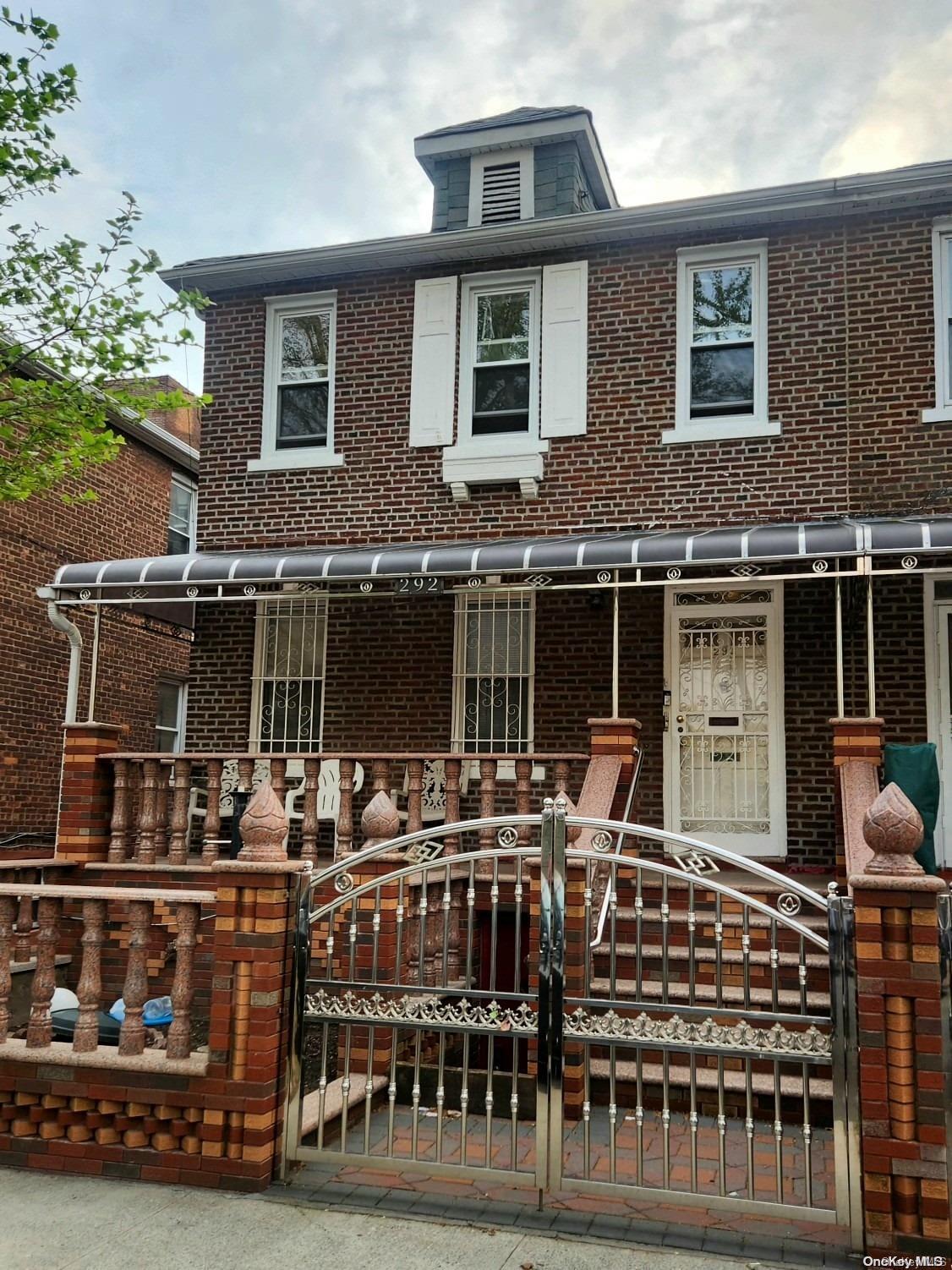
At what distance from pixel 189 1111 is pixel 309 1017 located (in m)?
0.70

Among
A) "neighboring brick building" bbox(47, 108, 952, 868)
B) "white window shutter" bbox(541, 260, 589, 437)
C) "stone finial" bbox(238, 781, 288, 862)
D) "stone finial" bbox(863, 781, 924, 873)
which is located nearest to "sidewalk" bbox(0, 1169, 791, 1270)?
"stone finial" bbox(238, 781, 288, 862)

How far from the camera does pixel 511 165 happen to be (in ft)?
41.2

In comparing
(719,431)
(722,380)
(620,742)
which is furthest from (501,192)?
(620,742)

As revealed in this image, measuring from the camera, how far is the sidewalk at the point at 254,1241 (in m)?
4.17

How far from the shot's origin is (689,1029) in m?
4.63

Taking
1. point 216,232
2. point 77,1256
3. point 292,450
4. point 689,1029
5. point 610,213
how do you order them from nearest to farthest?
point 77,1256
point 689,1029
point 610,213
point 292,450
point 216,232

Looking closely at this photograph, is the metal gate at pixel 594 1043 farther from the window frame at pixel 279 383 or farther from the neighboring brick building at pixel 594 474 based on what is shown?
the window frame at pixel 279 383

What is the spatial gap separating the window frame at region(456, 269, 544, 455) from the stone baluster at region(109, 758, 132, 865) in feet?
15.1

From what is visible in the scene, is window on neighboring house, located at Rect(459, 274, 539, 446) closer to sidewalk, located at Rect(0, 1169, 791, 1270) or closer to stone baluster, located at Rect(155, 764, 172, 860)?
stone baluster, located at Rect(155, 764, 172, 860)

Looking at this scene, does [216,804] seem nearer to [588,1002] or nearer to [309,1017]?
[309,1017]

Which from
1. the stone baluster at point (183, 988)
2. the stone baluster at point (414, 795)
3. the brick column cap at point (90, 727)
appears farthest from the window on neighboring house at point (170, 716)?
the stone baluster at point (183, 988)

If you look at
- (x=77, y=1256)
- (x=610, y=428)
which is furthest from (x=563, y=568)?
(x=77, y=1256)

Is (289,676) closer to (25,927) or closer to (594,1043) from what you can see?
(25,927)

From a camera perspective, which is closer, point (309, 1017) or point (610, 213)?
Result: point (309, 1017)
